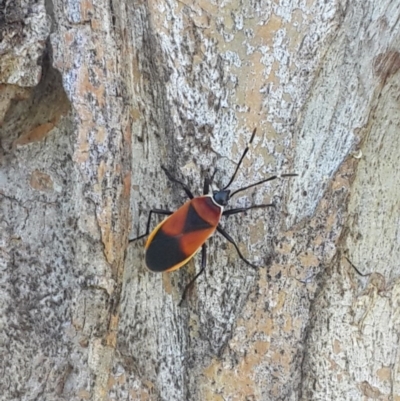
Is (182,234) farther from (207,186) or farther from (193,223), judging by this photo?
(207,186)

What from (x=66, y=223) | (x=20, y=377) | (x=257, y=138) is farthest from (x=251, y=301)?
(x=20, y=377)

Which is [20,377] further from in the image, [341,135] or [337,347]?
[341,135]

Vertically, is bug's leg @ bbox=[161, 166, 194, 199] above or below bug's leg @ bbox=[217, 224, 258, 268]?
above

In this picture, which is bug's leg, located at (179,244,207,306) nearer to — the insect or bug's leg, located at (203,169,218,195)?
the insect

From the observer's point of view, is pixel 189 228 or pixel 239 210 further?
pixel 189 228

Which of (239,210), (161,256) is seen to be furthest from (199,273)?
(239,210)

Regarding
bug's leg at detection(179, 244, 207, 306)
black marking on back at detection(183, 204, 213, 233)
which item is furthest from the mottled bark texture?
black marking on back at detection(183, 204, 213, 233)
